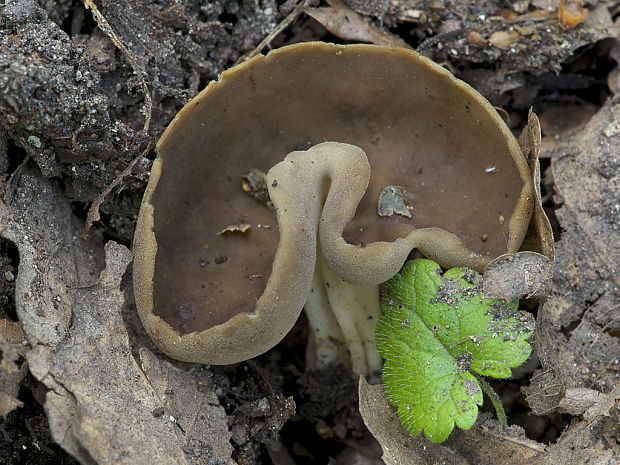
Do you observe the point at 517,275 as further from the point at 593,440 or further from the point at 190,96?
the point at 190,96

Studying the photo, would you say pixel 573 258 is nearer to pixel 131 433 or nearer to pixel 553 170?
pixel 553 170

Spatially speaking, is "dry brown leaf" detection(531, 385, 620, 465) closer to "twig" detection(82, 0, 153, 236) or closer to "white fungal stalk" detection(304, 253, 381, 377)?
"white fungal stalk" detection(304, 253, 381, 377)

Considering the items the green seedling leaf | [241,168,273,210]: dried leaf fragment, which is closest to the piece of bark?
[241,168,273,210]: dried leaf fragment

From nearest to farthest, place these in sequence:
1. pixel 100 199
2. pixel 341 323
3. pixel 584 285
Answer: pixel 100 199, pixel 584 285, pixel 341 323

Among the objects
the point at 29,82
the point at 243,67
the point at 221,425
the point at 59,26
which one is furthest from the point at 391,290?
the point at 59,26

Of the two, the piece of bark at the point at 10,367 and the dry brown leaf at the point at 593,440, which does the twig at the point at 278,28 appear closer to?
the piece of bark at the point at 10,367

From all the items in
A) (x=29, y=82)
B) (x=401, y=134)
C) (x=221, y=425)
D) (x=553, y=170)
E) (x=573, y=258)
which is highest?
(x=29, y=82)

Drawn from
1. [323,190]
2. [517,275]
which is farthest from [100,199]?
[517,275]
